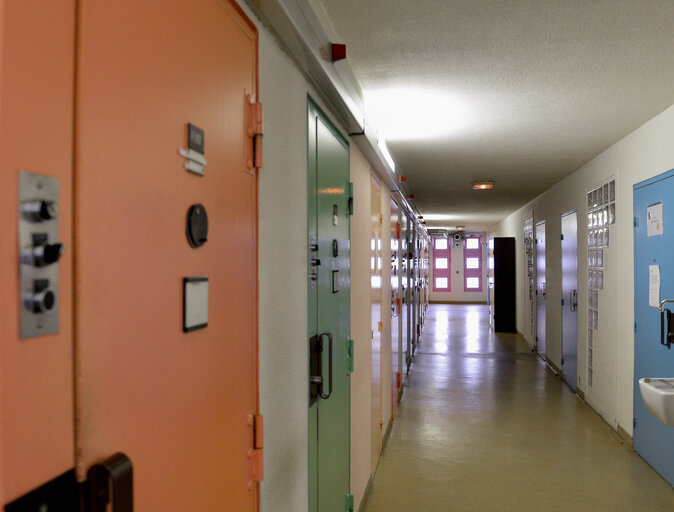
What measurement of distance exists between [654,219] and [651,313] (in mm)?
666

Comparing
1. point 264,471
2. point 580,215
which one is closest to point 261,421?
point 264,471

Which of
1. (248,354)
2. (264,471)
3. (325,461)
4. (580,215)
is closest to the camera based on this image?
(248,354)

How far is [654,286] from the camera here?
3.60m

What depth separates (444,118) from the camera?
3.73 meters

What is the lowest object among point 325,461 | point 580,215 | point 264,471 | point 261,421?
point 325,461

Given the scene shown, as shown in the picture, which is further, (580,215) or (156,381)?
(580,215)

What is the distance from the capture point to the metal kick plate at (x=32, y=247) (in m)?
0.65

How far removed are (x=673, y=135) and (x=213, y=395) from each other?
11.5 feet

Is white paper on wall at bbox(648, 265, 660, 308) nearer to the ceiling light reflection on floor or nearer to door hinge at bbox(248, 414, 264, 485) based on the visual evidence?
the ceiling light reflection on floor

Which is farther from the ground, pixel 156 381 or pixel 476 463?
pixel 156 381

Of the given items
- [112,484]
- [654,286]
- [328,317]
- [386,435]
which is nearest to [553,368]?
[386,435]

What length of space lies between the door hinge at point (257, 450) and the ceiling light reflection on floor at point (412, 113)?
2252mm

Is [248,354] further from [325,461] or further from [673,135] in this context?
[673,135]

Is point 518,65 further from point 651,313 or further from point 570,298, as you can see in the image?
point 570,298
